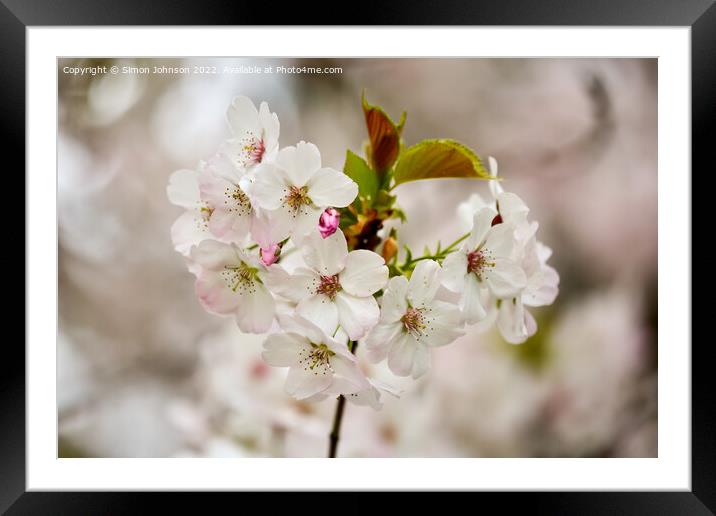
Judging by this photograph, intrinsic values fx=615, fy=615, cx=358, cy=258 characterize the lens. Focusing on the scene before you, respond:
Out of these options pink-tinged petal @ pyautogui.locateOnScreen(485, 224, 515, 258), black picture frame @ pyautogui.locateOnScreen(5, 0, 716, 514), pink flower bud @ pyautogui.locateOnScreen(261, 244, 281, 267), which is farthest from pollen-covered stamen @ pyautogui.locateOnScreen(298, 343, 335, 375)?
black picture frame @ pyautogui.locateOnScreen(5, 0, 716, 514)

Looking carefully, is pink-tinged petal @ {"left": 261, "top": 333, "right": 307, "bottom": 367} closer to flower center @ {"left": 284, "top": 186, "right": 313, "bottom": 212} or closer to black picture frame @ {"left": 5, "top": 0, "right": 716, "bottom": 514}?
flower center @ {"left": 284, "top": 186, "right": 313, "bottom": 212}

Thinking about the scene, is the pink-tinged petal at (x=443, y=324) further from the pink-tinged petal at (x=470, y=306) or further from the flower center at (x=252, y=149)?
the flower center at (x=252, y=149)

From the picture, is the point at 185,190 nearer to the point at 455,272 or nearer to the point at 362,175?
the point at 362,175

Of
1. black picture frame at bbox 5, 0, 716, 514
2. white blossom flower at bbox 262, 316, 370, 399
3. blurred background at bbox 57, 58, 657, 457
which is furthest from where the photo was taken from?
blurred background at bbox 57, 58, 657, 457

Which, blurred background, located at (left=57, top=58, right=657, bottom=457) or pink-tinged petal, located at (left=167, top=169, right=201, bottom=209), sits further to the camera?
blurred background, located at (left=57, top=58, right=657, bottom=457)

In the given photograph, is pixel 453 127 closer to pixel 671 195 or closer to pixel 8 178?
pixel 671 195

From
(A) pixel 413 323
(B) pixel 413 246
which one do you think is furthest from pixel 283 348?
(B) pixel 413 246

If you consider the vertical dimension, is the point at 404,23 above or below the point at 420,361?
above
